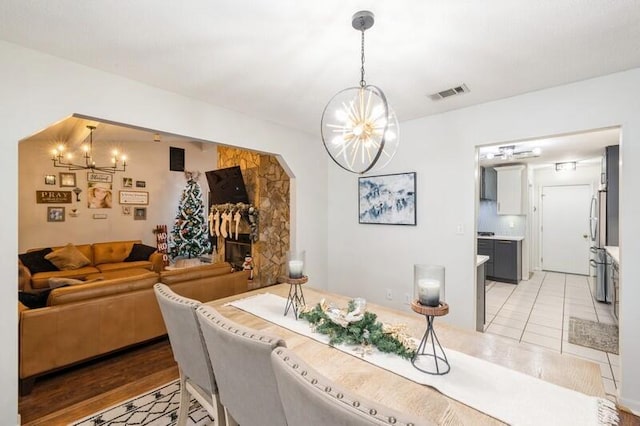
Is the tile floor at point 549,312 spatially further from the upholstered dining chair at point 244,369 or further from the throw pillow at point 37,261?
the throw pillow at point 37,261

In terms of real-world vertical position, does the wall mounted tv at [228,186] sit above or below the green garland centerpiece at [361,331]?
above

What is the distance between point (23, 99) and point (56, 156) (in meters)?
4.73

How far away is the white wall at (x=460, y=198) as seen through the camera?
211cm

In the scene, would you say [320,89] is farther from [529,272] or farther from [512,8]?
[529,272]

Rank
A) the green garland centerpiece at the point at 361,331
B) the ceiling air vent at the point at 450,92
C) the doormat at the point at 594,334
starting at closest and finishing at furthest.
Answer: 1. the green garland centerpiece at the point at 361,331
2. the ceiling air vent at the point at 450,92
3. the doormat at the point at 594,334

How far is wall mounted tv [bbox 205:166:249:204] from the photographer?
5.20 m

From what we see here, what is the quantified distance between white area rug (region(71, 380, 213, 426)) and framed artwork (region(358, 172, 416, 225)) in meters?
2.61

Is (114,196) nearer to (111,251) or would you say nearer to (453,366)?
(111,251)

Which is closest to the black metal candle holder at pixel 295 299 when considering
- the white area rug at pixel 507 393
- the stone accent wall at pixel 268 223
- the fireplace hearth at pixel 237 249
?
the white area rug at pixel 507 393

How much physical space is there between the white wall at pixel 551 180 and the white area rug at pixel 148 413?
7.20 metres

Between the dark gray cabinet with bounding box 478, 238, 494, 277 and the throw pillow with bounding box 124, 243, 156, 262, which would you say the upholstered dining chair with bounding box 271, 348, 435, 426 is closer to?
the dark gray cabinet with bounding box 478, 238, 494, 277

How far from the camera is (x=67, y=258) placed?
4953 millimetres

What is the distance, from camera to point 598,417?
866 mm

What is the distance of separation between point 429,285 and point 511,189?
236 inches
